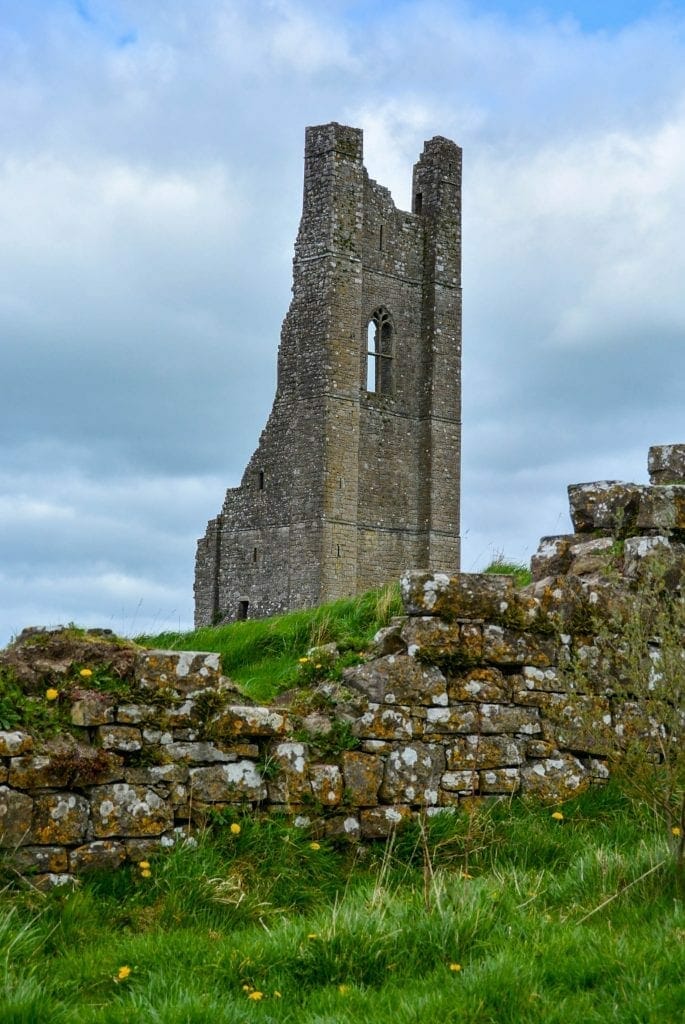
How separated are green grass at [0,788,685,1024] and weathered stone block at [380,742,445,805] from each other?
0.24 metres

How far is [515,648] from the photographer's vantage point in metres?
8.55

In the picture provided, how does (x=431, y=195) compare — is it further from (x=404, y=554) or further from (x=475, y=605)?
(x=475, y=605)

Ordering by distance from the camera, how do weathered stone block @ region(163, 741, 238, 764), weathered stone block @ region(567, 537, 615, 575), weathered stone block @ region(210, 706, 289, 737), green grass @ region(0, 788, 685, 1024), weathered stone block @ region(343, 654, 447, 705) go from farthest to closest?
weathered stone block @ region(567, 537, 615, 575)
weathered stone block @ region(343, 654, 447, 705)
weathered stone block @ region(210, 706, 289, 737)
weathered stone block @ region(163, 741, 238, 764)
green grass @ region(0, 788, 685, 1024)

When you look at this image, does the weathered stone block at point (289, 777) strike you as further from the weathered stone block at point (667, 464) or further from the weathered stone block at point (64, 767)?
the weathered stone block at point (667, 464)

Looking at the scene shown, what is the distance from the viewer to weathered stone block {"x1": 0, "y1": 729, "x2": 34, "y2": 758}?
6.77 meters

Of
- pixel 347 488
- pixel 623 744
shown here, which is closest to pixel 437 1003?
pixel 623 744

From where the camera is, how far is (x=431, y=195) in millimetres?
48844

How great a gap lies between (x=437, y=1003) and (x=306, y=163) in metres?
42.3

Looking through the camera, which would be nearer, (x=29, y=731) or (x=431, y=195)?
(x=29, y=731)

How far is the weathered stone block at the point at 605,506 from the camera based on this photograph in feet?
33.8

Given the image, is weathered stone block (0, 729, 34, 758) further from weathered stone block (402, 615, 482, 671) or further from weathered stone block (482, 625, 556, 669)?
weathered stone block (482, 625, 556, 669)

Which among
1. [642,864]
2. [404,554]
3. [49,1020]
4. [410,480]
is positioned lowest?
[49,1020]

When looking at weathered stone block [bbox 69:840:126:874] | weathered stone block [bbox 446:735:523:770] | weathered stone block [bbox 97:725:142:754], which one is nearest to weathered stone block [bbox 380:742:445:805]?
weathered stone block [bbox 446:735:523:770]

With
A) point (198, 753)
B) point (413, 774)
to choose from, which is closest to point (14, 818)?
point (198, 753)
